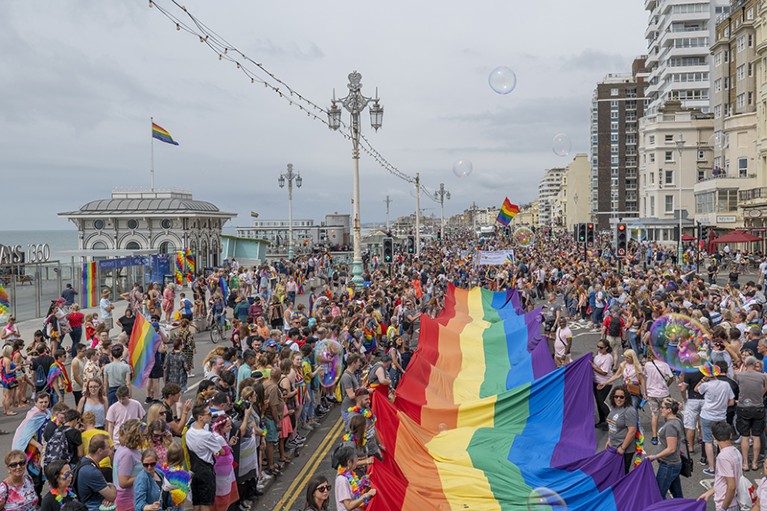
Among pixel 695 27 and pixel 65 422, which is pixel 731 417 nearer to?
pixel 65 422

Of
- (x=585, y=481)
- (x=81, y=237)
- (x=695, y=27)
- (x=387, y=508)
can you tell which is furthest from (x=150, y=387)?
(x=695, y=27)

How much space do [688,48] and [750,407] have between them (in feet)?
275

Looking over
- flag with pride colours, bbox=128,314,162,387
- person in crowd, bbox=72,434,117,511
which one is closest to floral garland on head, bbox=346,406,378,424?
person in crowd, bbox=72,434,117,511

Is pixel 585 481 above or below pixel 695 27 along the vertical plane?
below

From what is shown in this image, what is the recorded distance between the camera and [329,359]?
42.3 feet

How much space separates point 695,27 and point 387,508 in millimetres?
89906

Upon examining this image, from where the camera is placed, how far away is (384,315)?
21250 millimetres

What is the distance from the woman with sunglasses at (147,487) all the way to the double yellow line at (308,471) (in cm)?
236

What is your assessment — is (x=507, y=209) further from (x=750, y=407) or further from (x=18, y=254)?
(x=750, y=407)

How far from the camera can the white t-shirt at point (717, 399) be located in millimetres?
9445

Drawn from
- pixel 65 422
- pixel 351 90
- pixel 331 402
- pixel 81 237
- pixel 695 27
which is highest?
pixel 695 27

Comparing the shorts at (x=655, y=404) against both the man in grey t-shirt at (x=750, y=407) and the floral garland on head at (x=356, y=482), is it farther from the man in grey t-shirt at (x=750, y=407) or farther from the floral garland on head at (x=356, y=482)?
the floral garland on head at (x=356, y=482)

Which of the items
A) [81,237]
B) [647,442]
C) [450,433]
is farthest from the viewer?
[81,237]

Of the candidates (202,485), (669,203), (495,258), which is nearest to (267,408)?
(202,485)
